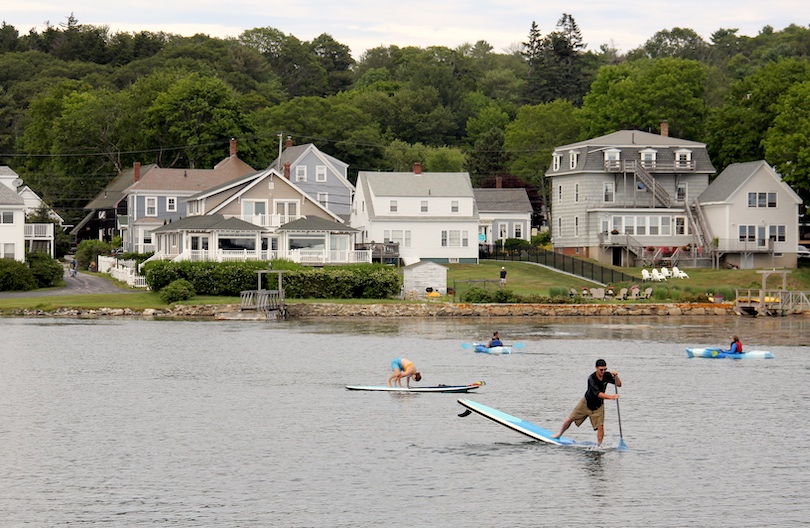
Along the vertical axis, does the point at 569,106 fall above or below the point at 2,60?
below

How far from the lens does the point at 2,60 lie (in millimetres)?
165250

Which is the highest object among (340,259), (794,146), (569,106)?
(569,106)

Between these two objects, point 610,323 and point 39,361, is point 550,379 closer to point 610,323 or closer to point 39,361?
point 39,361

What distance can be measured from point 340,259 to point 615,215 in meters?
24.7

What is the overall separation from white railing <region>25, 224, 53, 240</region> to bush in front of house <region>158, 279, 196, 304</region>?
2391 centimetres

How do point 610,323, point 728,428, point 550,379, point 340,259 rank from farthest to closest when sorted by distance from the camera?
1. point 340,259
2. point 610,323
3. point 550,379
4. point 728,428

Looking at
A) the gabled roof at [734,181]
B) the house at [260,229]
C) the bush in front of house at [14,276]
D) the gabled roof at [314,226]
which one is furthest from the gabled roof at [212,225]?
the gabled roof at [734,181]

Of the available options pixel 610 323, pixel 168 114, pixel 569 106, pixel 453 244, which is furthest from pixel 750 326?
pixel 168 114

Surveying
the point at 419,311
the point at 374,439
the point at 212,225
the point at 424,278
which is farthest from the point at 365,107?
the point at 374,439

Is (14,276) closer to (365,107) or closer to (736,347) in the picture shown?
(736,347)

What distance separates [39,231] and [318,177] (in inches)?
1000

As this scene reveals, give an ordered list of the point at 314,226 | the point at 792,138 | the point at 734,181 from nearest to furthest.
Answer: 1. the point at 314,226
2. the point at 792,138
3. the point at 734,181

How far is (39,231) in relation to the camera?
9819 cm

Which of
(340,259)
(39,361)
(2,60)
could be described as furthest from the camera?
(2,60)
